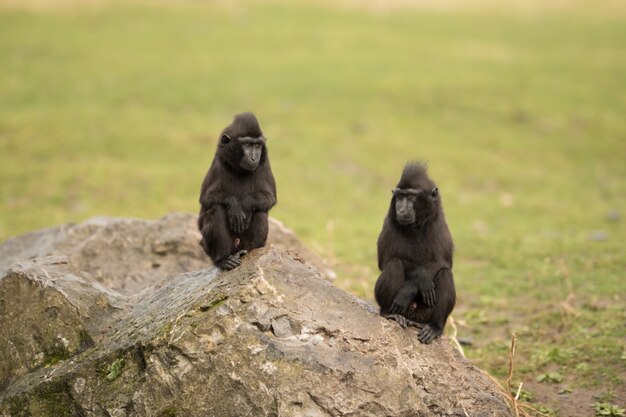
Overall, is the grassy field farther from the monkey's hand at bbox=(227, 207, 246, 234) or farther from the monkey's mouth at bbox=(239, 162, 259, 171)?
the monkey's mouth at bbox=(239, 162, 259, 171)

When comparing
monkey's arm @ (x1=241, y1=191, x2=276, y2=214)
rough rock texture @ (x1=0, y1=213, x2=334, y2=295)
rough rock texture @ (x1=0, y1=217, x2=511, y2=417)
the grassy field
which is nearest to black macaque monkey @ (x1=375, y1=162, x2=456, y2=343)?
rough rock texture @ (x1=0, y1=217, x2=511, y2=417)

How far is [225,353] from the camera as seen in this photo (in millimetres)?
6844

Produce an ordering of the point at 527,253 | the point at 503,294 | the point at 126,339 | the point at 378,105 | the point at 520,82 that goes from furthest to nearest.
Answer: the point at 520,82
the point at 378,105
the point at 527,253
the point at 503,294
the point at 126,339

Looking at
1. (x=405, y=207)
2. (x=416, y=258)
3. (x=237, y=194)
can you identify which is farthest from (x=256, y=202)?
(x=416, y=258)

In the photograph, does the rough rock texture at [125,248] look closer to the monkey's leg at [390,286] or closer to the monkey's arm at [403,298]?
the monkey's leg at [390,286]

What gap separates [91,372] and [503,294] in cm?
775

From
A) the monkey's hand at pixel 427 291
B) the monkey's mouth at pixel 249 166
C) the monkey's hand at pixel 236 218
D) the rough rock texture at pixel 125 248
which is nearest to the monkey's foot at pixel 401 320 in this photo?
the monkey's hand at pixel 427 291

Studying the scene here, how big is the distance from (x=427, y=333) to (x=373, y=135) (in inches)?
631

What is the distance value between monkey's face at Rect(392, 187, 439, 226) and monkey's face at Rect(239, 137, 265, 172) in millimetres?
1475

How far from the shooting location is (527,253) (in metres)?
15.3

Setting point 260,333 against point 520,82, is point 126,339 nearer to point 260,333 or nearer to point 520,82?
point 260,333

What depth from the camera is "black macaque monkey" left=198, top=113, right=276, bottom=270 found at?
333 inches

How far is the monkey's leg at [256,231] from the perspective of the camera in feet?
28.7

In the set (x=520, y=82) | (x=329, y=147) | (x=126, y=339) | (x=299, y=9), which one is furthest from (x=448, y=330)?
(x=299, y=9)
